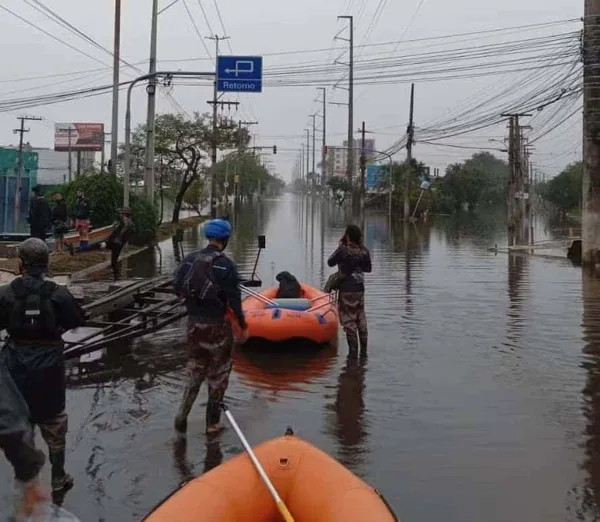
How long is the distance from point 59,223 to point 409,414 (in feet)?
46.3

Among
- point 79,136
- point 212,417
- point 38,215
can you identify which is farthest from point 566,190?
point 212,417

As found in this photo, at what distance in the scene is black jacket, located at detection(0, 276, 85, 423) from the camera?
15.5 ft

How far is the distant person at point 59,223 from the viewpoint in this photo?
1908cm

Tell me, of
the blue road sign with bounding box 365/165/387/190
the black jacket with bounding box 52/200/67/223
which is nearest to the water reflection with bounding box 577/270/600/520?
the black jacket with bounding box 52/200/67/223

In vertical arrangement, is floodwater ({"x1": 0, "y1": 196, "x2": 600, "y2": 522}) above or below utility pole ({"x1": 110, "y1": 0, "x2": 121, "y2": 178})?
below

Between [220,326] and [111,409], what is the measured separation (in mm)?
1705

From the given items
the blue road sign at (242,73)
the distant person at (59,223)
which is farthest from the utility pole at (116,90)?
the blue road sign at (242,73)

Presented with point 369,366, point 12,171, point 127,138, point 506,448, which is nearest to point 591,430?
point 506,448

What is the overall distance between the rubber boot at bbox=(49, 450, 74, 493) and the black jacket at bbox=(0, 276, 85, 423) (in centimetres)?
35

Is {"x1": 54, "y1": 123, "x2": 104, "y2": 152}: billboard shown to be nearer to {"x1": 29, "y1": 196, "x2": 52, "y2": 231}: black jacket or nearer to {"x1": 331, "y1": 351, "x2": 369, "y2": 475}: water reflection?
{"x1": 29, "y1": 196, "x2": 52, "y2": 231}: black jacket

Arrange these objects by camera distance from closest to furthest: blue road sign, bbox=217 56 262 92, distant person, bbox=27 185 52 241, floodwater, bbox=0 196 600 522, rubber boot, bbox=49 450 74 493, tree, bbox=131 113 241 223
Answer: rubber boot, bbox=49 450 74 493, floodwater, bbox=0 196 600 522, distant person, bbox=27 185 52 241, blue road sign, bbox=217 56 262 92, tree, bbox=131 113 241 223

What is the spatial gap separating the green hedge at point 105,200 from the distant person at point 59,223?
3.90m

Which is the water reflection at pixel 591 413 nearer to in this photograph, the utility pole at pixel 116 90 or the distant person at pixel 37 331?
the distant person at pixel 37 331

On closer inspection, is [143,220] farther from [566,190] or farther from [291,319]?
[566,190]
